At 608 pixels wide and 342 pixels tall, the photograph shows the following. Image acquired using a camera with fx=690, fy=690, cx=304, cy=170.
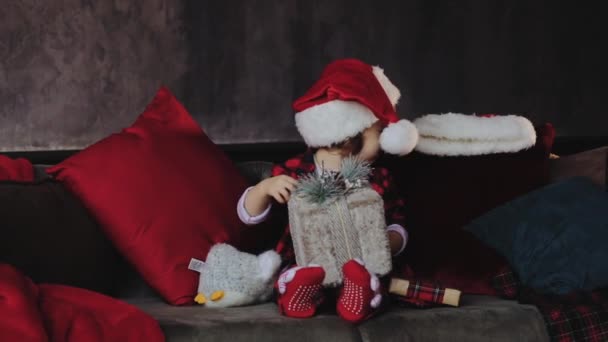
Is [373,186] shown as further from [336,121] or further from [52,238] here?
[52,238]

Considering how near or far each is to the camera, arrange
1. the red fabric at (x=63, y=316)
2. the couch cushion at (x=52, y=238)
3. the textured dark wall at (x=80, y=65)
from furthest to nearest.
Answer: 1. the textured dark wall at (x=80, y=65)
2. the couch cushion at (x=52, y=238)
3. the red fabric at (x=63, y=316)

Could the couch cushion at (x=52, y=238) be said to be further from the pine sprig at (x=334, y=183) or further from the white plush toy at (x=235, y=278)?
the pine sprig at (x=334, y=183)

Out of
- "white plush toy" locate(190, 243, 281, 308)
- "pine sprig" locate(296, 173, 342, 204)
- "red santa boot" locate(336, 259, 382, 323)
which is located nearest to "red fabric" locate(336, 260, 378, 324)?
"red santa boot" locate(336, 259, 382, 323)

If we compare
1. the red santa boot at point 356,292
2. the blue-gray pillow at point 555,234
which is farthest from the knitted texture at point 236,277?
the blue-gray pillow at point 555,234

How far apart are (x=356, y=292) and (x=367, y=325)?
0.07 m

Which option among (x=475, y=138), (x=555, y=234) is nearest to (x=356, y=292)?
(x=555, y=234)

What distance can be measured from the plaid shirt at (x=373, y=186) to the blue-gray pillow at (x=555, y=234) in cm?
20

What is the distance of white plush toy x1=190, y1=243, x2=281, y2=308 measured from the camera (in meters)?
1.44

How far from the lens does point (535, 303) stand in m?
1.40

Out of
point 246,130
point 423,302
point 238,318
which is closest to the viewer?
point 238,318

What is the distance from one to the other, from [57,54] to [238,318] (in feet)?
4.35

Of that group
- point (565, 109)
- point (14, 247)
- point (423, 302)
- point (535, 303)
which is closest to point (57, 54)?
point (14, 247)

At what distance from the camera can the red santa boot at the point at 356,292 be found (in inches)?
47.7

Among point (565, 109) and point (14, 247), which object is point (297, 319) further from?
point (565, 109)
